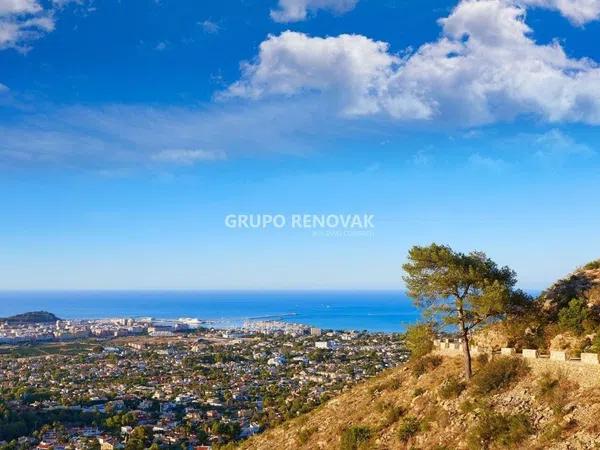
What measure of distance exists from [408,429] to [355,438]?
69.8 inches

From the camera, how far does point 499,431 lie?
14.0 meters

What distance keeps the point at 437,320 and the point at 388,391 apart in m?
3.36

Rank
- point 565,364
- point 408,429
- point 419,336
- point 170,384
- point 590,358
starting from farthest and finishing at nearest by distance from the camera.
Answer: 1. point 170,384
2. point 419,336
3. point 408,429
4. point 565,364
5. point 590,358

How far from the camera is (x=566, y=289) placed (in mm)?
19625

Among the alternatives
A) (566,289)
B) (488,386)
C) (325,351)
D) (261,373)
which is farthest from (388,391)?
(325,351)

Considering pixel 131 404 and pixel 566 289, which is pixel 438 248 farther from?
pixel 131 404

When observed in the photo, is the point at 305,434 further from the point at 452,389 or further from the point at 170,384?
the point at 170,384

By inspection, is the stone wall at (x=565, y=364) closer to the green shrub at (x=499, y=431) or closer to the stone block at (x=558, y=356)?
the stone block at (x=558, y=356)

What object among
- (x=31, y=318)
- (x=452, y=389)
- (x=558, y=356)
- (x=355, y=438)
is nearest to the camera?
(x=558, y=356)

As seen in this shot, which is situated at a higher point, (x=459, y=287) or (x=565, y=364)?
(x=459, y=287)

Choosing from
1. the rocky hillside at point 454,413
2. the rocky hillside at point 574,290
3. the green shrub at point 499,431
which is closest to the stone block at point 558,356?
the rocky hillside at point 454,413

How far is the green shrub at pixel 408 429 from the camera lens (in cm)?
1616

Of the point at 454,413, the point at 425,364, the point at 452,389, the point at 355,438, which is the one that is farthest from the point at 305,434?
the point at 454,413

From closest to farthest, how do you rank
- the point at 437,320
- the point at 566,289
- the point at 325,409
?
the point at 437,320
the point at 566,289
the point at 325,409
